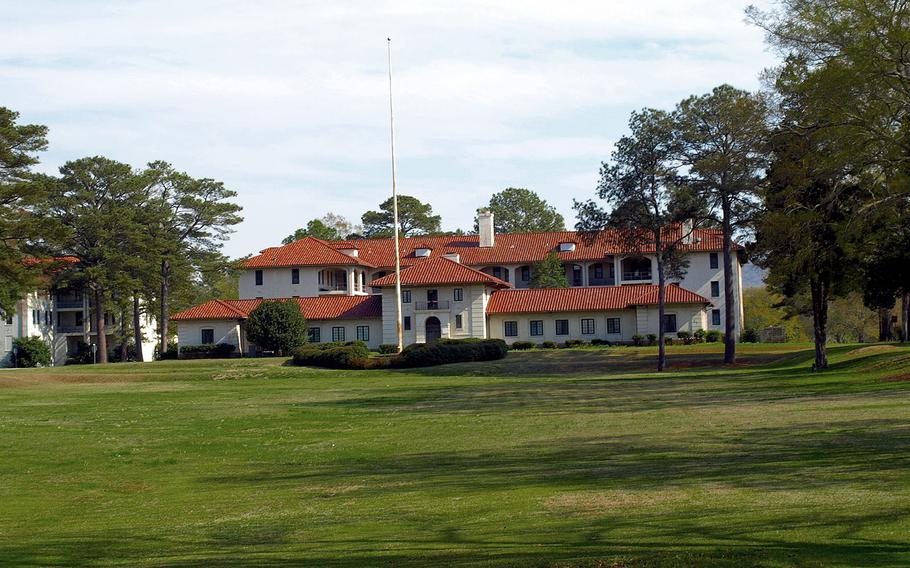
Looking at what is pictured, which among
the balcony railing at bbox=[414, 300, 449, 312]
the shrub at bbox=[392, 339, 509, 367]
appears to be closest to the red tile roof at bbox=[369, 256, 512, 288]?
the balcony railing at bbox=[414, 300, 449, 312]

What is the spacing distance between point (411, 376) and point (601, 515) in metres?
41.1

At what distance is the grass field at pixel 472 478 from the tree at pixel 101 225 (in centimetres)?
4681

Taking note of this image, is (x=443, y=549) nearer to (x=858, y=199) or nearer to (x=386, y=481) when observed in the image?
(x=386, y=481)

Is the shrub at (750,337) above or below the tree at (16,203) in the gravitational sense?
below

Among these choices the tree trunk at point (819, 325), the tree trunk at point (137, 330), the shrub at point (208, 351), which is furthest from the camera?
the tree trunk at point (137, 330)

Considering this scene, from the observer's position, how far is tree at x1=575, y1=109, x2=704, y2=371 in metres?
55.2

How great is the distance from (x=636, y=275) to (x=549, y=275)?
8471mm

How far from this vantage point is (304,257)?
90250 millimetres

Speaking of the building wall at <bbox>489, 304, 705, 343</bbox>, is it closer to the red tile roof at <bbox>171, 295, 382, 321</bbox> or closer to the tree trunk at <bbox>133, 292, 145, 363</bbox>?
the red tile roof at <bbox>171, 295, 382, 321</bbox>

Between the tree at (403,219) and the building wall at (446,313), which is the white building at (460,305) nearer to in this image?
the building wall at (446,313)

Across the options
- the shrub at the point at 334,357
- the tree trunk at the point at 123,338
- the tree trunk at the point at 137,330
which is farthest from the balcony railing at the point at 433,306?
the tree trunk at the point at 123,338

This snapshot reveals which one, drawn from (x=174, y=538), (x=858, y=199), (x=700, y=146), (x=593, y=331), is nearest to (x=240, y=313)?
(x=593, y=331)

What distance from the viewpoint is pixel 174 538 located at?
512 inches

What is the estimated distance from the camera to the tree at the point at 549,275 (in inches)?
3509
